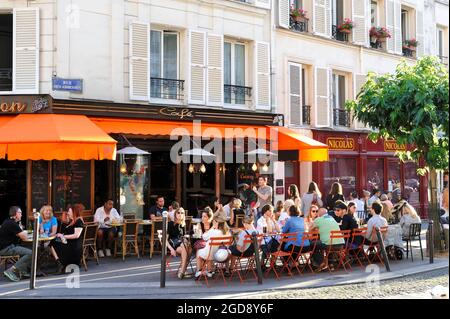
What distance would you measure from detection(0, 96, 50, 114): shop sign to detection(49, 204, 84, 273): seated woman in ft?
10.5

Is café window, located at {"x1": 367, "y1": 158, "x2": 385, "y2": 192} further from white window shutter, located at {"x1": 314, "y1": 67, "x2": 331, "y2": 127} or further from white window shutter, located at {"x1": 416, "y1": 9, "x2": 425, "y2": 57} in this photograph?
white window shutter, located at {"x1": 416, "y1": 9, "x2": 425, "y2": 57}

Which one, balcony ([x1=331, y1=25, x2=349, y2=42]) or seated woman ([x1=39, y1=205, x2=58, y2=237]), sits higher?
balcony ([x1=331, y1=25, x2=349, y2=42])

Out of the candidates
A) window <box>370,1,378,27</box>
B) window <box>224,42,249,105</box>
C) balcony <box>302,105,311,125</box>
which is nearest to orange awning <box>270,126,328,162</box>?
window <box>224,42,249,105</box>

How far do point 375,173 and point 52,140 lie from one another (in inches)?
509

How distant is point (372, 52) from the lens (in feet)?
68.1

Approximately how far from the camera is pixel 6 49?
45.5ft

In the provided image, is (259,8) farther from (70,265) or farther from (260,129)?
(70,265)

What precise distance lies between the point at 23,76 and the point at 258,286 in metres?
7.41

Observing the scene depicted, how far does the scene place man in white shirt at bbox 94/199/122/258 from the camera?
1260cm

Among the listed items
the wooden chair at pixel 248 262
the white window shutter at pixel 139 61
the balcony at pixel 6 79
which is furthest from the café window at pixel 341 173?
the balcony at pixel 6 79

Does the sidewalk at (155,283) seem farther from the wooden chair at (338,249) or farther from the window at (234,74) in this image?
the window at (234,74)

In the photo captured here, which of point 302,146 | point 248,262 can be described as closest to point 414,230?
point 248,262

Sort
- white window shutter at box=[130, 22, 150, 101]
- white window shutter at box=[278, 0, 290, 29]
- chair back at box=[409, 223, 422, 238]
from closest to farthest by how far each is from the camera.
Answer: chair back at box=[409, 223, 422, 238] → white window shutter at box=[130, 22, 150, 101] → white window shutter at box=[278, 0, 290, 29]
